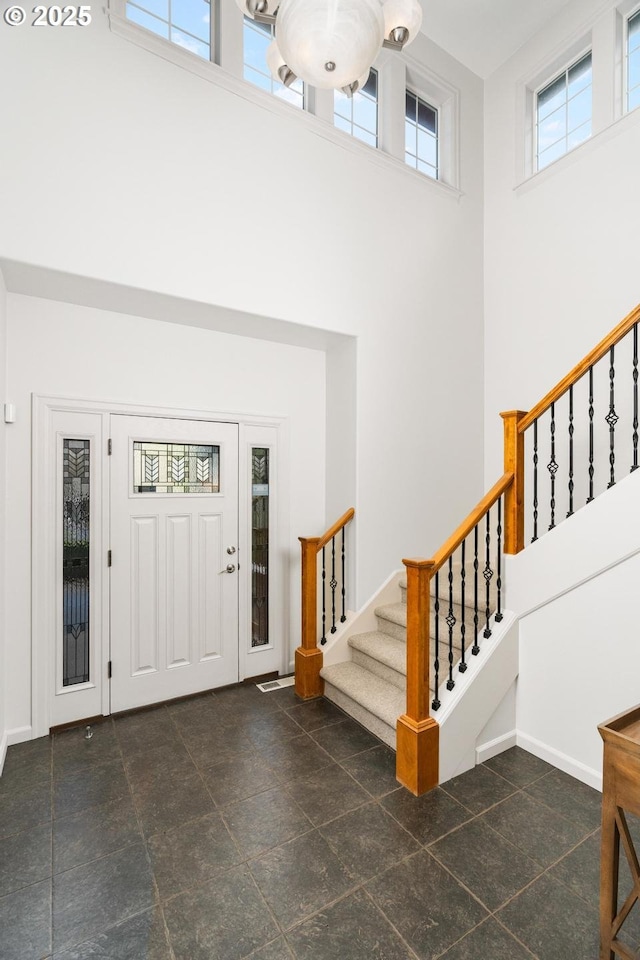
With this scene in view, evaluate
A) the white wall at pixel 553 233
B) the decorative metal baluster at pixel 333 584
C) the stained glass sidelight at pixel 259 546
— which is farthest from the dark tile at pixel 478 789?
the white wall at pixel 553 233

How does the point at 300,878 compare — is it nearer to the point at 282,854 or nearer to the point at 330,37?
the point at 282,854

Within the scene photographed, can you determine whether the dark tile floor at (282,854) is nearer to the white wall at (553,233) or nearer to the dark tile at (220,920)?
the dark tile at (220,920)

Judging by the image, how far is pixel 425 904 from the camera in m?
1.84

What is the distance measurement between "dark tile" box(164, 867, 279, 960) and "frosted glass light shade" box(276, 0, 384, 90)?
124 inches

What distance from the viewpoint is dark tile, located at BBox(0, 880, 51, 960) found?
1670 millimetres

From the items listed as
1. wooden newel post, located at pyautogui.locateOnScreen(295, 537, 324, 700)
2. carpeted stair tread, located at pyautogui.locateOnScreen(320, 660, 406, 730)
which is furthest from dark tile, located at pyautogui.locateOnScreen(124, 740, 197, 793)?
carpeted stair tread, located at pyautogui.locateOnScreen(320, 660, 406, 730)

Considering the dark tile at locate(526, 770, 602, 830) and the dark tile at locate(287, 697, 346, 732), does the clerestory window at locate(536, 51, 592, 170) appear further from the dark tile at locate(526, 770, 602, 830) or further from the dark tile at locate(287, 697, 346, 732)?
the dark tile at locate(287, 697, 346, 732)

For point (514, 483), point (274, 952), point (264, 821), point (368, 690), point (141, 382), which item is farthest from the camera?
point (141, 382)

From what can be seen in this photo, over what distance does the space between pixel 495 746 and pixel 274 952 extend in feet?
5.46

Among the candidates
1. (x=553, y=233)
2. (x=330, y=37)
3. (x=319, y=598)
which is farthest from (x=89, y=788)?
(x=553, y=233)

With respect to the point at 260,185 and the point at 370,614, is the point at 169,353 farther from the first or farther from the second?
the point at 370,614

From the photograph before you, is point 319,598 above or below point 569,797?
above

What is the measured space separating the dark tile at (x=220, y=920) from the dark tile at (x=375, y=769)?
32.0 inches

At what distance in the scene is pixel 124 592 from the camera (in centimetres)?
332
